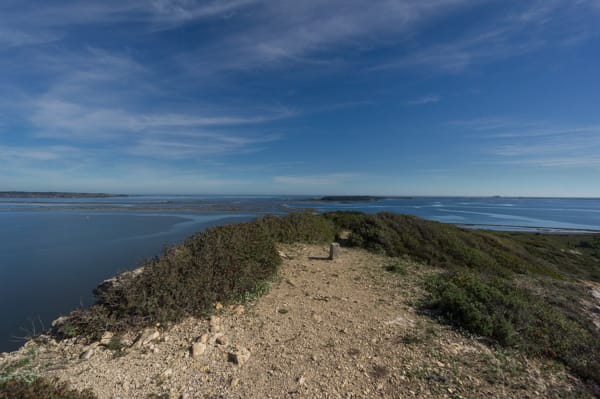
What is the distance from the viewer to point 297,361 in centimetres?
452

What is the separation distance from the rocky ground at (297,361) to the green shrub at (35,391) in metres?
0.63

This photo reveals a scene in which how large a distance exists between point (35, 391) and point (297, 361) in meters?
3.40

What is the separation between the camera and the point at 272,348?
4871mm

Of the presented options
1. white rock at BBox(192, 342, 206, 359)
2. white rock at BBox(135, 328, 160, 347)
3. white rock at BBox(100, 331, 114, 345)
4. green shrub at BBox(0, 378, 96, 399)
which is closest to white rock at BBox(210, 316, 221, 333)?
white rock at BBox(192, 342, 206, 359)

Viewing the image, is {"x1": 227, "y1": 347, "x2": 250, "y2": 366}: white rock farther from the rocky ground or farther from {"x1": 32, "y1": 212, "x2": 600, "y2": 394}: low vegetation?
{"x1": 32, "y1": 212, "x2": 600, "y2": 394}: low vegetation

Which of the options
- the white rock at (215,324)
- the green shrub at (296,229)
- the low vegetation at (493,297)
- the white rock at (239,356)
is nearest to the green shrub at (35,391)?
the white rock at (239,356)

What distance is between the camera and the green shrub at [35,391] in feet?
9.46

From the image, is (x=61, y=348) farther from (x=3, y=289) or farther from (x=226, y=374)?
(x=3, y=289)

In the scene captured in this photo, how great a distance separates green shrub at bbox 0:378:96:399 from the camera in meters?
2.88

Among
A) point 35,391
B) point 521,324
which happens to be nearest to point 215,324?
point 35,391

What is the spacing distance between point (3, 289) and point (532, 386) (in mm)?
15869

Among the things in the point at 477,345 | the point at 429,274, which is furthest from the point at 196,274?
the point at 429,274

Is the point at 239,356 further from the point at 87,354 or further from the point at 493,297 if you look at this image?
the point at 493,297

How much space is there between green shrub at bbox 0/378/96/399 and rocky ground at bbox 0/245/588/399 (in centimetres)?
63
